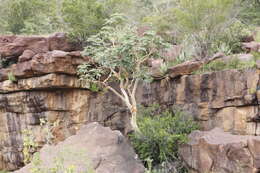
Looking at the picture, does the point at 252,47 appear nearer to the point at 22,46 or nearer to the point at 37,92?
the point at 37,92

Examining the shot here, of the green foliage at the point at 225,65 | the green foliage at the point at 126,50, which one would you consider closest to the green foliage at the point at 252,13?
the green foliage at the point at 225,65

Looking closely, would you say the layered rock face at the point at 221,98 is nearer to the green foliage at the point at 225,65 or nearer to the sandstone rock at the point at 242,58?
the green foliage at the point at 225,65

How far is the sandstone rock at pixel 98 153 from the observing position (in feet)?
17.5

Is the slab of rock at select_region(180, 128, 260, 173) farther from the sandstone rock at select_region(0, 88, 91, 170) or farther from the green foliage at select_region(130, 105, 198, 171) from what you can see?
the sandstone rock at select_region(0, 88, 91, 170)

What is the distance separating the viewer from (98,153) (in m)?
5.94

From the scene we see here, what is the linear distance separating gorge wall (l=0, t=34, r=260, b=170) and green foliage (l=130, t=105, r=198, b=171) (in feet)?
2.38

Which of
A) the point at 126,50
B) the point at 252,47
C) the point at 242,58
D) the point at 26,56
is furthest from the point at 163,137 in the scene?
the point at 26,56

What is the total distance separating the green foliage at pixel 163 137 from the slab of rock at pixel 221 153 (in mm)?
513

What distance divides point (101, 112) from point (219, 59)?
5.35 metres

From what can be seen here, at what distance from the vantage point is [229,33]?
35.5 ft

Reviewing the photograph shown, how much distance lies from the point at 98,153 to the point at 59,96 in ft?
16.7

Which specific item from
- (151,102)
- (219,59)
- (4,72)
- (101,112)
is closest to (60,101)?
(101,112)

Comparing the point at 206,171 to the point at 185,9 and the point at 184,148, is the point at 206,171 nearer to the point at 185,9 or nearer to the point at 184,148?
the point at 184,148

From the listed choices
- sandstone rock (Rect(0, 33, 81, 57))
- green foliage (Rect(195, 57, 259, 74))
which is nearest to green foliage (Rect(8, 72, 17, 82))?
sandstone rock (Rect(0, 33, 81, 57))
